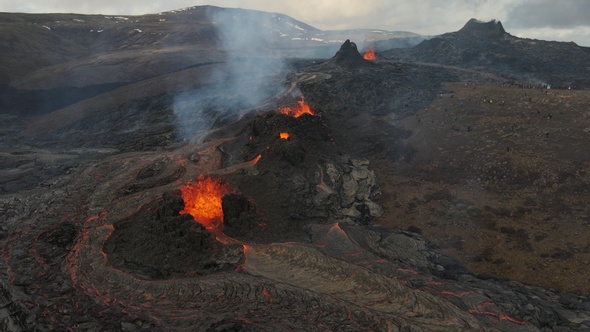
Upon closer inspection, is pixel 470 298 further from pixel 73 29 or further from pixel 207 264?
pixel 73 29

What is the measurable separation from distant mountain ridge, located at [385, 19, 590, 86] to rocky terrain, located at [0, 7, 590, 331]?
9407 millimetres

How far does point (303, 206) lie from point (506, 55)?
73456 millimetres

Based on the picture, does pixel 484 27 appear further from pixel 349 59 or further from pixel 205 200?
pixel 205 200

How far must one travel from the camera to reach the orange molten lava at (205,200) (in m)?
21.7

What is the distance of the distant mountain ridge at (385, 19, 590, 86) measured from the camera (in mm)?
66562

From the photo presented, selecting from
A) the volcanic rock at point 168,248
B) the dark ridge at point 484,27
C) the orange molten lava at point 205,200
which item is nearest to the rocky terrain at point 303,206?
the volcanic rock at point 168,248

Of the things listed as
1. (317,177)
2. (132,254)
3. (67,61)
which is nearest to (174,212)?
(132,254)

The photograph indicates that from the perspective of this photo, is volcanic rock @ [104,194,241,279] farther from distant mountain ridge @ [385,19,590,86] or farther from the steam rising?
distant mountain ridge @ [385,19,590,86]

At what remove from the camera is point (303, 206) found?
25.2 m

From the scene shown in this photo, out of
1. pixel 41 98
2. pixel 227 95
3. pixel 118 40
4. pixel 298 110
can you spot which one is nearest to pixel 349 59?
pixel 227 95

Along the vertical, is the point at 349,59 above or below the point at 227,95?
above

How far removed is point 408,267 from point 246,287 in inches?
349

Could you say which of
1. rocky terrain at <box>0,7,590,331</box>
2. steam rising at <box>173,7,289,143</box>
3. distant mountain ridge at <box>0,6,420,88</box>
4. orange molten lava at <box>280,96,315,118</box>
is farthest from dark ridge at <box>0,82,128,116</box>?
orange molten lava at <box>280,96,315,118</box>

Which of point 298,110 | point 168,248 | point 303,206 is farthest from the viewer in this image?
point 298,110
